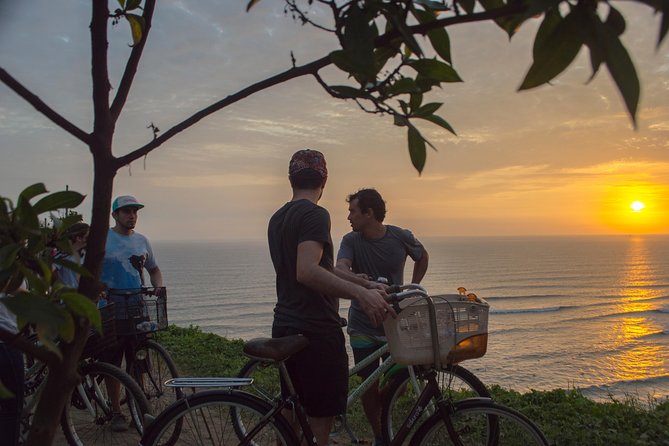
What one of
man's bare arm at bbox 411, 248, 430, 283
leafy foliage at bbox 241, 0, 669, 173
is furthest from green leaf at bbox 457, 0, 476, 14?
man's bare arm at bbox 411, 248, 430, 283

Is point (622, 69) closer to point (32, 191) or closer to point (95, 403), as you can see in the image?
point (32, 191)

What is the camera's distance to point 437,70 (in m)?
1.04

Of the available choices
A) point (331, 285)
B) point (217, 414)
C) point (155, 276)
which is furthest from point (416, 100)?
point (155, 276)

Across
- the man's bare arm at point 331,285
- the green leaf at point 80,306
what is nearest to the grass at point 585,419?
the man's bare arm at point 331,285

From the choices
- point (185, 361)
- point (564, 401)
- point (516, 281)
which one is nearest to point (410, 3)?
point (564, 401)

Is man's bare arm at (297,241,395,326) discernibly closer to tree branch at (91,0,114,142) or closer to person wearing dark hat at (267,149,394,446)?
person wearing dark hat at (267,149,394,446)

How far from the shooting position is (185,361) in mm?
10070

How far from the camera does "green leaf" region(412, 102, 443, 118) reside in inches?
42.7

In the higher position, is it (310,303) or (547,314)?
(310,303)

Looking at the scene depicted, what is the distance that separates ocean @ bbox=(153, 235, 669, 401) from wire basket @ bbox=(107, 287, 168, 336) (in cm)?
647

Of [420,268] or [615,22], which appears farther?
[420,268]

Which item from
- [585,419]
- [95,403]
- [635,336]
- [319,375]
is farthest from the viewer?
[635,336]

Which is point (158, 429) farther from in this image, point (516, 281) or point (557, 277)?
point (557, 277)

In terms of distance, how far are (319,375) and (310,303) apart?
385mm
